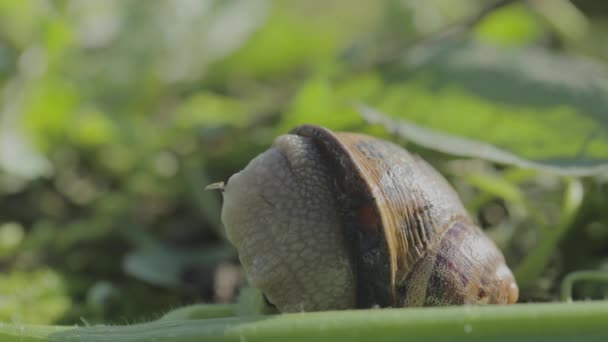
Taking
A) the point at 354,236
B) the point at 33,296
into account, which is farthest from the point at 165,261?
the point at 354,236

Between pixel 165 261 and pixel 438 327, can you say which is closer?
pixel 438 327

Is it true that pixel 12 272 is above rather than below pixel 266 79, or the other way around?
below

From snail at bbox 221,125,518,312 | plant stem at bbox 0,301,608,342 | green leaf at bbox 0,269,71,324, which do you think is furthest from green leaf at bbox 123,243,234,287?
plant stem at bbox 0,301,608,342

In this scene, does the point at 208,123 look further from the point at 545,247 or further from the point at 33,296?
the point at 545,247

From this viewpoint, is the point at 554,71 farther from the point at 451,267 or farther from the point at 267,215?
the point at 267,215

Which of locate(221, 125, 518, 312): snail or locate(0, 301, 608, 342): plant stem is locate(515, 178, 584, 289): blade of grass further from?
locate(0, 301, 608, 342): plant stem

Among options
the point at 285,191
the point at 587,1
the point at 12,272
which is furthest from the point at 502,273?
the point at 587,1
